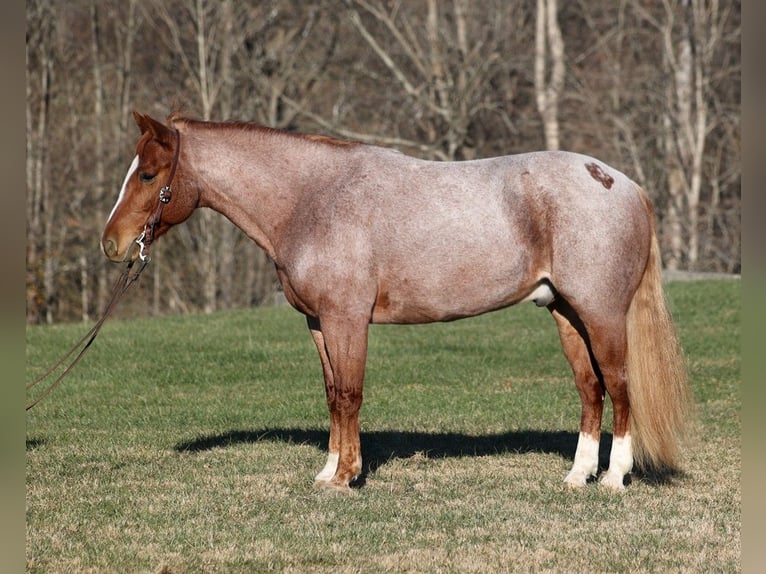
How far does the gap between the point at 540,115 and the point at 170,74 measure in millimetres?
8269

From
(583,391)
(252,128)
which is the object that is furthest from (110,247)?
(583,391)

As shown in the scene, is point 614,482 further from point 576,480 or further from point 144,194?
point 144,194

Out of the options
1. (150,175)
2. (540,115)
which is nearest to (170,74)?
(540,115)

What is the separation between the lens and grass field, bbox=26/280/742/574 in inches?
196

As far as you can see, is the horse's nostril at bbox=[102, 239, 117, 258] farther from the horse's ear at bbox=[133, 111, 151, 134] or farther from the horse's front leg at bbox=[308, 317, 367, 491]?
the horse's front leg at bbox=[308, 317, 367, 491]

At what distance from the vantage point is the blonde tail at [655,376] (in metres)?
6.11

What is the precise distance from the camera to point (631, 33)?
75.6ft

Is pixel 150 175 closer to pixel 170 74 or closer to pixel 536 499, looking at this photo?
pixel 536 499

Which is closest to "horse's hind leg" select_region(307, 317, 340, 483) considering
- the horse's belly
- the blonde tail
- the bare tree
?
the horse's belly

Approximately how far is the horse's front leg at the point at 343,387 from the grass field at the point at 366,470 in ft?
0.58

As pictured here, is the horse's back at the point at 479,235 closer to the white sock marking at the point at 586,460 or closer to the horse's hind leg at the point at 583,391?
the horse's hind leg at the point at 583,391

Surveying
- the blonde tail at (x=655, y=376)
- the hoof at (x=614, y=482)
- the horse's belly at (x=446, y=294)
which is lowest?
the hoof at (x=614, y=482)

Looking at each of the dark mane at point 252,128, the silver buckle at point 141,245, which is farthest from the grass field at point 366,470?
the dark mane at point 252,128

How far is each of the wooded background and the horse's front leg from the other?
1463 centimetres
